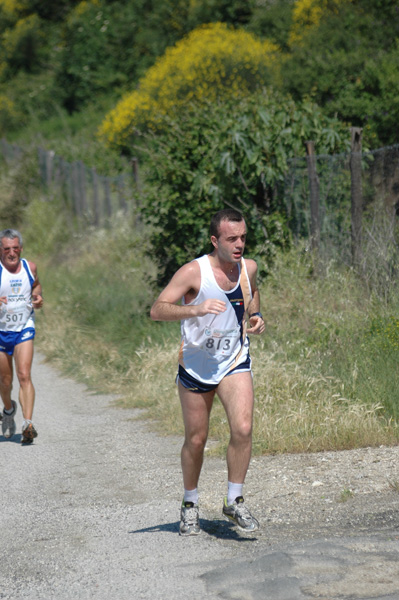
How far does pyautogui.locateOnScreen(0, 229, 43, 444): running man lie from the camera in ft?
26.8

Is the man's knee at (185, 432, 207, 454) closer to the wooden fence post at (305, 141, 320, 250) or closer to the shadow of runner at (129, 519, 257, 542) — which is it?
the shadow of runner at (129, 519, 257, 542)

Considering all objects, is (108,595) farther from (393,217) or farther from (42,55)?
(42,55)

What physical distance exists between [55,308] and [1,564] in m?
8.95

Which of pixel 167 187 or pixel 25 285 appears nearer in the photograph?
pixel 25 285

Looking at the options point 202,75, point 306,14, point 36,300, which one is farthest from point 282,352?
point 306,14

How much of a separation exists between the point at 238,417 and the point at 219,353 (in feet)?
1.22

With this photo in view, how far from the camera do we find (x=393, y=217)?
943 cm

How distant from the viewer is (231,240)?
5.15 m

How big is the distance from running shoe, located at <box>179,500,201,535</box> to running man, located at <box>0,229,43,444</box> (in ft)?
10.3

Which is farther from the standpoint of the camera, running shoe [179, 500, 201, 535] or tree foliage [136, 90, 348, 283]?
tree foliage [136, 90, 348, 283]

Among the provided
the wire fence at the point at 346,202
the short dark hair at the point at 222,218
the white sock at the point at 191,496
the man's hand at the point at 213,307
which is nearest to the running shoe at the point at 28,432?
the white sock at the point at 191,496

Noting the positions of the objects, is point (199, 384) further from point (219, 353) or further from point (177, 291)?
point (177, 291)

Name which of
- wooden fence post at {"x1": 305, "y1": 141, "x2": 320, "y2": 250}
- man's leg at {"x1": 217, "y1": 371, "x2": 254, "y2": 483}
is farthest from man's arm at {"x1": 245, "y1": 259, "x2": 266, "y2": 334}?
wooden fence post at {"x1": 305, "y1": 141, "x2": 320, "y2": 250}

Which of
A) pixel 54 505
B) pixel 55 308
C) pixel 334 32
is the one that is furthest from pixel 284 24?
pixel 54 505
